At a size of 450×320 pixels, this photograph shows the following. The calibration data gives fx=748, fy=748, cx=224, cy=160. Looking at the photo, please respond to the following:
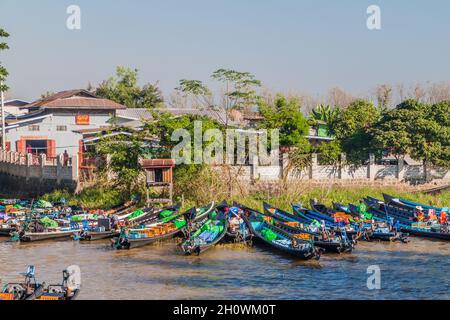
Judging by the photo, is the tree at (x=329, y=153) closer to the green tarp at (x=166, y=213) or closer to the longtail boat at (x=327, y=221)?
the longtail boat at (x=327, y=221)

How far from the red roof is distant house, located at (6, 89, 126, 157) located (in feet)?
57.9

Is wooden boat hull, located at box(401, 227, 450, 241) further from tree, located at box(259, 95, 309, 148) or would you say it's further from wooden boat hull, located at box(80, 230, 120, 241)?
wooden boat hull, located at box(80, 230, 120, 241)

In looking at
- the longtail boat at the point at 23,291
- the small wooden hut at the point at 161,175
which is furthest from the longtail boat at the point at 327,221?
the longtail boat at the point at 23,291

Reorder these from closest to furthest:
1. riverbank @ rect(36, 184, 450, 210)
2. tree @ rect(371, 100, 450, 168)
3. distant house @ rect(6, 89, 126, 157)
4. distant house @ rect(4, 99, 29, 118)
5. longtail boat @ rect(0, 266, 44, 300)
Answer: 1. longtail boat @ rect(0, 266, 44, 300)
2. riverbank @ rect(36, 184, 450, 210)
3. tree @ rect(371, 100, 450, 168)
4. distant house @ rect(6, 89, 126, 157)
5. distant house @ rect(4, 99, 29, 118)

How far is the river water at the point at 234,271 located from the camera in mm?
24062

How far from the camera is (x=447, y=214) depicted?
35.8 m

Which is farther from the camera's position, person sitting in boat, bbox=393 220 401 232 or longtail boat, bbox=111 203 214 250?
person sitting in boat, bbox=393 220 401 232

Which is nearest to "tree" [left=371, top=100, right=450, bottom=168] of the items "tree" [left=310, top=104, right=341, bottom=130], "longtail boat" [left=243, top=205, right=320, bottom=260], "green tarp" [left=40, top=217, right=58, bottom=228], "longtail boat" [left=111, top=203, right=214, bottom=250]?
"tree" [left=310, top=104, right=341, bottom=130]

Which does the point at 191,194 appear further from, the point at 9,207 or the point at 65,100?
the point at 65,100

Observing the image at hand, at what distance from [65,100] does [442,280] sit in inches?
1536

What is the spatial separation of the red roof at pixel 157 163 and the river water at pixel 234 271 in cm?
584

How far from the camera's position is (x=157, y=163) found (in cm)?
3762

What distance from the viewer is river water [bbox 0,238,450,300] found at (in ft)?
78.9

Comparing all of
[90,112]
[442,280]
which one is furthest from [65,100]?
[442,280]
